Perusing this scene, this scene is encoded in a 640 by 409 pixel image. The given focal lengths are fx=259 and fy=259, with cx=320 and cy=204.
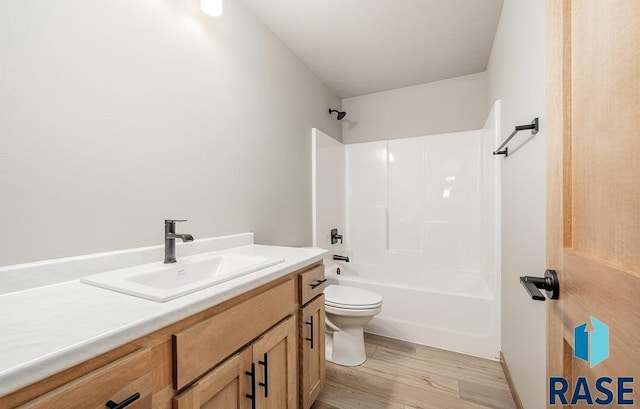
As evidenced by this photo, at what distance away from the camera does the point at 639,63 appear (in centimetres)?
37

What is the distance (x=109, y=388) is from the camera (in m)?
0.52

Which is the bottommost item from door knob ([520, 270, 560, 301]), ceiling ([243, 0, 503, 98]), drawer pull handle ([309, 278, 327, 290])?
drawer pull handle ([309, 278, 327, 290])

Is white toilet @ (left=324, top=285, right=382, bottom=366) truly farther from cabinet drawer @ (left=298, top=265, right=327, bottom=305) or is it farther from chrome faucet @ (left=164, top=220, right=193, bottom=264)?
chrome faucet @ (left=164, top=220, right=193, bottom=264)

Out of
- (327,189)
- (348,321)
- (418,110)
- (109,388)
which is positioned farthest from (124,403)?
Answer: (418,110)

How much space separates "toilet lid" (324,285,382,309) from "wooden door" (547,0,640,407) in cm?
122

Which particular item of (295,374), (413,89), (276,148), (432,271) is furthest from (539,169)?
(413,89)

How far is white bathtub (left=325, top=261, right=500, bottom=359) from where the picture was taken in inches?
77.1

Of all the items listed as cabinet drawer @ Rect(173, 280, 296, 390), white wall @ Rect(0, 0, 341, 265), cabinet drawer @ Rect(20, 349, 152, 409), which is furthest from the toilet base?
cabinet drawer @ Rect(20, 349, 152, 409)

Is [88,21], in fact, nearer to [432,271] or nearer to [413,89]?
[413,89]

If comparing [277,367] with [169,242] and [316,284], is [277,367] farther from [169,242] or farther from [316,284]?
[169,242]

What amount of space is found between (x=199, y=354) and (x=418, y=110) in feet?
9.69

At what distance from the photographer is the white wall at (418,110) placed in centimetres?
263

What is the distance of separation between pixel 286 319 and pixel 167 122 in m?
1.05

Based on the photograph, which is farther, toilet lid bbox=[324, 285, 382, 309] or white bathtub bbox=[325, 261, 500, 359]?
→ white bathtub bbox=[325, 261, 500, 359]
